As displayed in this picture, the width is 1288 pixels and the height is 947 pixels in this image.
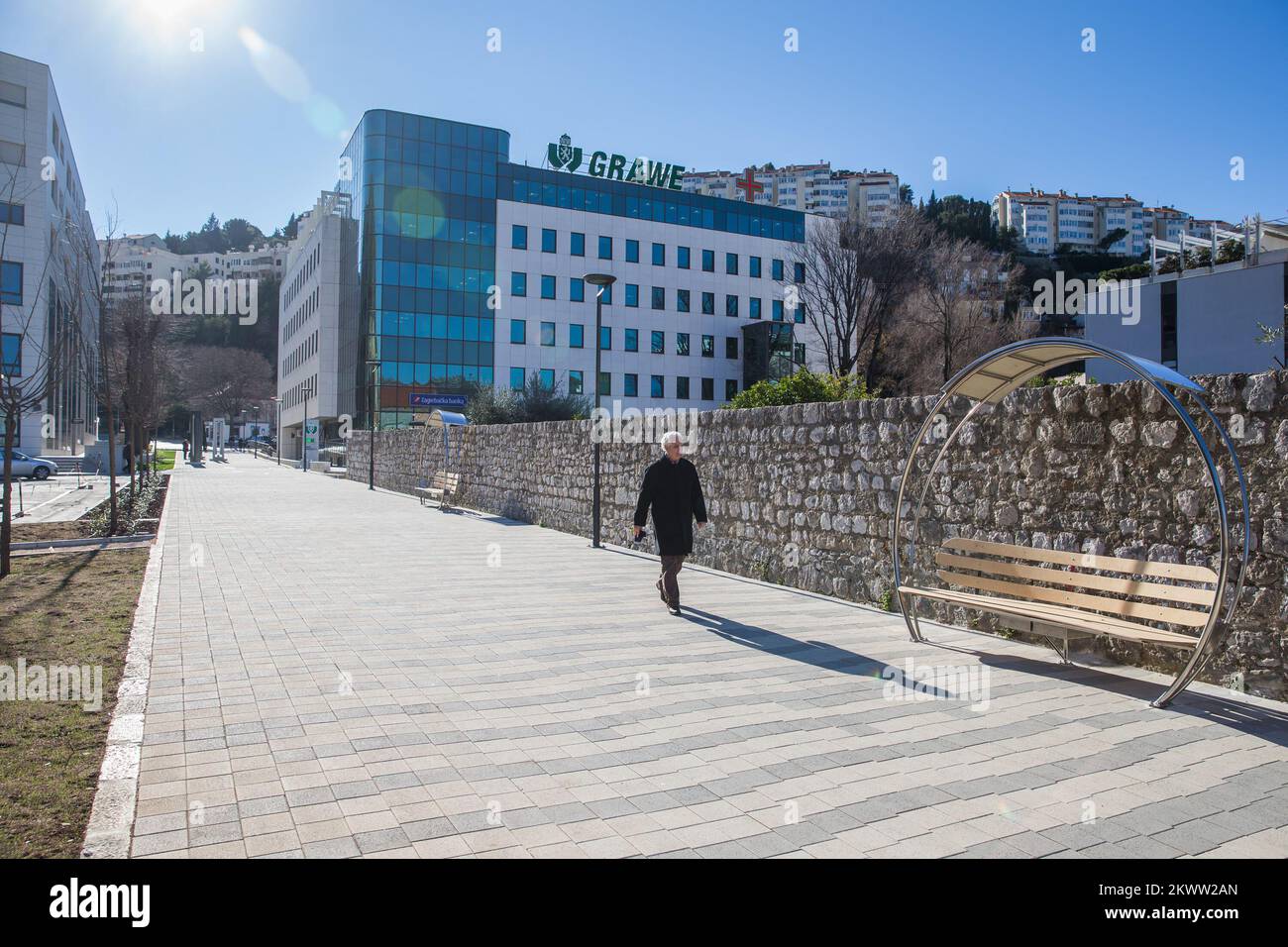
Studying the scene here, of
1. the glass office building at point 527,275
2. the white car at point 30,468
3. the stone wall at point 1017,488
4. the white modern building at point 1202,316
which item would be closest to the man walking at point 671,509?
the stone wall at point 1017,488

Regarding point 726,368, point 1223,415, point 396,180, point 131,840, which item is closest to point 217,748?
point 131,840

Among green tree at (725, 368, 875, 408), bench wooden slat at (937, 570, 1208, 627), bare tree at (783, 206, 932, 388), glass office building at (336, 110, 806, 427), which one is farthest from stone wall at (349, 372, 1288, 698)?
glass office building at (336, 110, 806, 427)

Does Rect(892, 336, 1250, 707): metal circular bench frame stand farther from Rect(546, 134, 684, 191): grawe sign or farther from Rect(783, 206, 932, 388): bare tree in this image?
Rect(546, 134, 684, 191): grawe sign

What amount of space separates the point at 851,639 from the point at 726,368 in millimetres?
61020

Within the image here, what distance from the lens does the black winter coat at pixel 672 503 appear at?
8.78 meters

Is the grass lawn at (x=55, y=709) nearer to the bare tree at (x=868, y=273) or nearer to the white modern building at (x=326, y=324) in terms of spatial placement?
the bare tree at (x=868, y=273)

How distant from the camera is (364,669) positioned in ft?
20.2

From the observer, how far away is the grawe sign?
61.2 metres

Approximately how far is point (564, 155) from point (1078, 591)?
197 ft

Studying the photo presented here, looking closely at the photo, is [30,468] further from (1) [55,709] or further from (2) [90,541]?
(1) [55,709]

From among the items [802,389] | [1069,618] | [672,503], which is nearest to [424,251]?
[802,389]

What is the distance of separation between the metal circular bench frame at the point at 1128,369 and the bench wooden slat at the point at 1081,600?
16 cm

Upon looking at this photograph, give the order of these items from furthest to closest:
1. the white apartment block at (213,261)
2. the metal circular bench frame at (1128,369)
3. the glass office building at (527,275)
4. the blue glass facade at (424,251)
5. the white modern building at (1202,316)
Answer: the white apartment block at (213,261) < the glass office building at (527,275) < the blue glass facade at (424,251) < the white modern building at (1202,316) < the metal circular bench frame at (1128,369)

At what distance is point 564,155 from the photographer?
61.2 m
